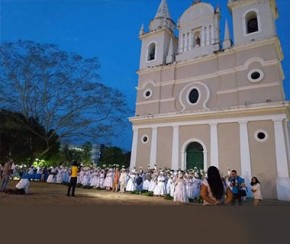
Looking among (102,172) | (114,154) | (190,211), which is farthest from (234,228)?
(114,154)

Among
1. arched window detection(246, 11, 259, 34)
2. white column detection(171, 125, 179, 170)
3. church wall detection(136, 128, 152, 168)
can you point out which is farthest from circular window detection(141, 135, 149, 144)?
arched window detection(246, 11, 259, 34)

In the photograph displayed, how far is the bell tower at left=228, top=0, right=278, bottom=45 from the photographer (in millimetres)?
19328

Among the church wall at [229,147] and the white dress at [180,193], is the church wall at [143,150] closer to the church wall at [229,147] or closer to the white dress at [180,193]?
the church wall at [229,147]

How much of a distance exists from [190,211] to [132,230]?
95 cm

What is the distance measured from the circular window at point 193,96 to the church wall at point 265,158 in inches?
234

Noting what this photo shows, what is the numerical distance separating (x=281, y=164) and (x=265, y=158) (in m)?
1.07

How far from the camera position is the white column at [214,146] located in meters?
18.1

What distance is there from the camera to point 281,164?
1542 cm

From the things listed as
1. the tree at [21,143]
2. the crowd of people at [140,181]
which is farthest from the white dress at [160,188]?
the tree at [21,143]

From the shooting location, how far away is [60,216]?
2924mm

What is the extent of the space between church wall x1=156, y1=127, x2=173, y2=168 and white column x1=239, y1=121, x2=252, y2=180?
625 centimetres

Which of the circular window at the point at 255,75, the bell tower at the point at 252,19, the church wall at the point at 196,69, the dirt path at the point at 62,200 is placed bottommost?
the dirt path at the point at 62,200

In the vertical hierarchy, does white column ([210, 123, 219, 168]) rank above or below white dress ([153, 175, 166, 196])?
above

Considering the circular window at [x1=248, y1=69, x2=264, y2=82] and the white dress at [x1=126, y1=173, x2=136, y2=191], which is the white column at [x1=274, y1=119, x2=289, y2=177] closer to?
the circular window at [x1=248, y1=69, x2=264, y2=82]
